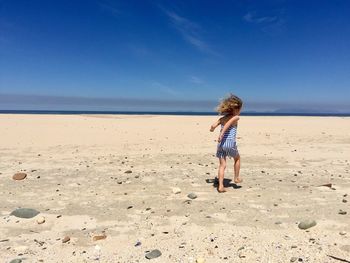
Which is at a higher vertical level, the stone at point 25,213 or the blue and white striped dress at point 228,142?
the blue and white striped dress at point 228,142

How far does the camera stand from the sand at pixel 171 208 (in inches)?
201

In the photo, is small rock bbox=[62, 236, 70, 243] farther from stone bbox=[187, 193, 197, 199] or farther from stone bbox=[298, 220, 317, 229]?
stone bbox=[298, 220, 317, 229]

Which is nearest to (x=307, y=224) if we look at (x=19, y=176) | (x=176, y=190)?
(x=176, y=190)

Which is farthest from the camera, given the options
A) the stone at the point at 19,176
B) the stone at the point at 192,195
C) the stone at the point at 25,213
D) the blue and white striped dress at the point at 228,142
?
the stone at the point at 19,176

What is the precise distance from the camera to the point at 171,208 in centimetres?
700

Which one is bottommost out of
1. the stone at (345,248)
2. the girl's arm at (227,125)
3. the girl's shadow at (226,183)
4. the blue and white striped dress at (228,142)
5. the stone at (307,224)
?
the girl's shadow at (226,183)

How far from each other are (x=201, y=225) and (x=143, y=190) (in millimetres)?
2690

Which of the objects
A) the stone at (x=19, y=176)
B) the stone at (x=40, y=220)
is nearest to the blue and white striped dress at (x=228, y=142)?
the stone at (x=40, y=220)

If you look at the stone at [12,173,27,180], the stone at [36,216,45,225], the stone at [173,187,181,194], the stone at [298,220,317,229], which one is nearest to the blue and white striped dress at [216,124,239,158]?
the stone at [173,187,181,194]

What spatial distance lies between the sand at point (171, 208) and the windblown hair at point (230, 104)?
6.20 feet

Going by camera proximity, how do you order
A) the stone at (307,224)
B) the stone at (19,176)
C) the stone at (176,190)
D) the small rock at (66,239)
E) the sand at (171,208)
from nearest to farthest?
the sand at (171,208) → the small rock at (66,239) → the stone at (307,224) → the stone at (176,190) → the stone at (19,176)

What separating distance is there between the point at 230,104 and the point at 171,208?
308cm

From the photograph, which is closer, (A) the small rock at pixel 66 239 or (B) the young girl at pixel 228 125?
(A) the small rock at pixel 66 239

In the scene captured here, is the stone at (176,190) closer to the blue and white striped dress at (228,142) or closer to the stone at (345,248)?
the blue and white striped dress at (228,142)
